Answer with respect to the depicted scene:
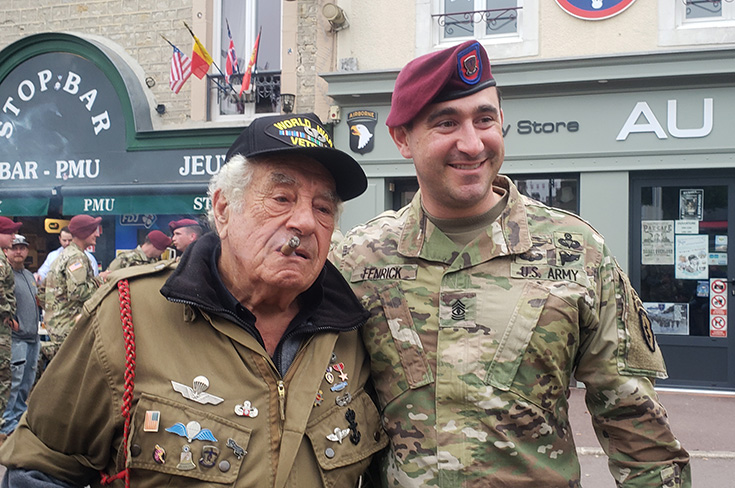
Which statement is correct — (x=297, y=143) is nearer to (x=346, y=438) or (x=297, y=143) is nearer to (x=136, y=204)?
(x=346, y=438)

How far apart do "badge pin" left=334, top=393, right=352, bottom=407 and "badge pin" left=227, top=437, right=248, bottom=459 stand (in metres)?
0.31

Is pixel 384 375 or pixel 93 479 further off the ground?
pixel 384 375

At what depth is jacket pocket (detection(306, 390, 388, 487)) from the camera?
70.2 inches

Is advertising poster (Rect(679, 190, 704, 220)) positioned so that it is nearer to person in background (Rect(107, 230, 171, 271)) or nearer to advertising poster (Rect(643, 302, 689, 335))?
advertising poster (Rect(643, 302, 689, 335))

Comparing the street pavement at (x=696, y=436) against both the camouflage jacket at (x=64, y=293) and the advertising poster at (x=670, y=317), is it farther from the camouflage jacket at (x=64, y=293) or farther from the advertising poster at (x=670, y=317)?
the camouflage jacket at (x=64, y=293)

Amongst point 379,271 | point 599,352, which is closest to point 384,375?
point 379,271

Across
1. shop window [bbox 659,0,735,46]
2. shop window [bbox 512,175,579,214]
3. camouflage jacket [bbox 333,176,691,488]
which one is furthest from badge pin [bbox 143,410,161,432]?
shop window [bbox 659,0,735,46]

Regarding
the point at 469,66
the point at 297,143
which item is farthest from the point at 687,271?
the point at 297,143

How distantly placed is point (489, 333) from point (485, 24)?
6977 millimetres

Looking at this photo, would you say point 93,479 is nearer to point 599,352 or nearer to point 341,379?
point 341,379

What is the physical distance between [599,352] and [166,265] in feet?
4.41

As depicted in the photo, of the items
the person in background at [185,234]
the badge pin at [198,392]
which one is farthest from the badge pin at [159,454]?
the person in background at [185,234]

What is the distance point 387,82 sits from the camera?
26.9 ft

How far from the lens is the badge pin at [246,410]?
1.72 m
